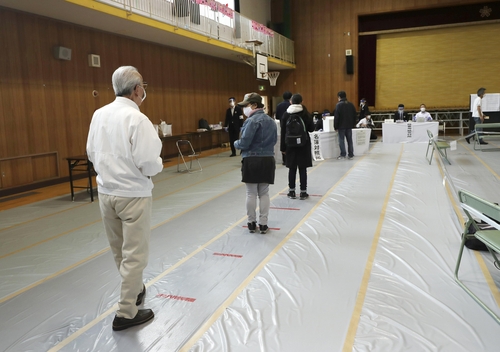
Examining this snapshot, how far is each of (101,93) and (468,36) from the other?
14791mm

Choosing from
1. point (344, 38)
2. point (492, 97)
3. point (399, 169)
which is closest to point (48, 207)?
point (399, 169)

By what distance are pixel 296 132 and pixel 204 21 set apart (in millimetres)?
7470

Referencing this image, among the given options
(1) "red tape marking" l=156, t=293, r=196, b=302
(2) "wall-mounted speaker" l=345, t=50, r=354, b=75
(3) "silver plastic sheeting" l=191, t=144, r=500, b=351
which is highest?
(2) "wall-mounted speaker" l=345, t=50, r=354, b=75

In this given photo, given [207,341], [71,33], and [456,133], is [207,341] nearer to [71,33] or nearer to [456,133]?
[71,33]

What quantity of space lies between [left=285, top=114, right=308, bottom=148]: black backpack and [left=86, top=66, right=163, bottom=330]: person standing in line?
10.7 ft

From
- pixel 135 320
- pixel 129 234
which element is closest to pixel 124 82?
pixel 129 234

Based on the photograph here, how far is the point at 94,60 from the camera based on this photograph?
9.12 meters

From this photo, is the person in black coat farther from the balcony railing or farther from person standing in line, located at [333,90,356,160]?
the balcony railing

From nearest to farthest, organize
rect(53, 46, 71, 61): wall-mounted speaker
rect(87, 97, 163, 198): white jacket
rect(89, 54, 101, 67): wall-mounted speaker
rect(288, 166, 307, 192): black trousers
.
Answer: rect(87, 97, 163, 198): white jacket, rect(288, 166, 307, 192): black trousers, rect(53, 46, 71, 61): wall-mounted speaker, rect(89, 54, 101, 67): wall-mounted speaker

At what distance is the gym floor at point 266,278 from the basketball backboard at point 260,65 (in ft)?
28.4

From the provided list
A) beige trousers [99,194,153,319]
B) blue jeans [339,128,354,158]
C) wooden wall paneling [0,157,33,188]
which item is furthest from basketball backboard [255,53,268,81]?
beige trousers [99,194,153,319]

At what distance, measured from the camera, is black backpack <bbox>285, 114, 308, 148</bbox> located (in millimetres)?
5633

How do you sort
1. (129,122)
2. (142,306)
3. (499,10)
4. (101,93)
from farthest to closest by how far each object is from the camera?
(499,10)
(101,93)
(142,306)
(129,122)

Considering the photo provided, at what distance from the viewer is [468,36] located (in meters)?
16.5
